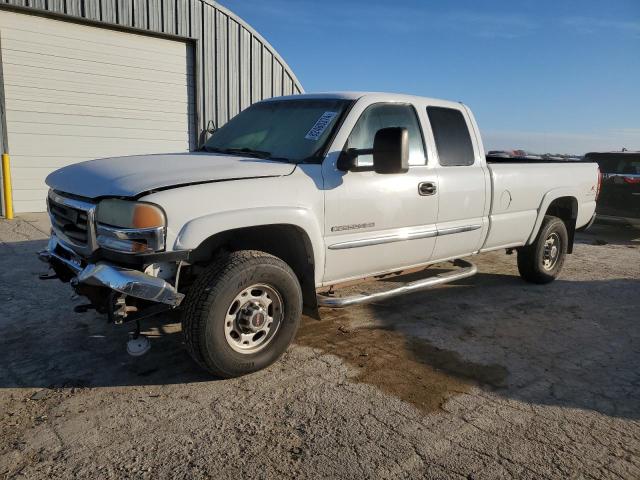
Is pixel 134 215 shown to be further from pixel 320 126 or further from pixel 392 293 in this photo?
pixel 392 293

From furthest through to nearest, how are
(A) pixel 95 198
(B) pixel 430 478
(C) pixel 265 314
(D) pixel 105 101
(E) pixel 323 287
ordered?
(D) pixel 105 101 → (E) pixel 323 287 → (C) pixel 265 314 → (A) pixel 95 198 → (B) pixel 430 478

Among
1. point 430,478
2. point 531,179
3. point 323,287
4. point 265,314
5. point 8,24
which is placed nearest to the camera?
point 430,478

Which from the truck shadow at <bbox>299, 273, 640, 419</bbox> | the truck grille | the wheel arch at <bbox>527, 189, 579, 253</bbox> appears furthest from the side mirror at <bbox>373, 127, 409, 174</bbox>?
the wheel arch at <bbox>527, 189, 579, 253</bbox>

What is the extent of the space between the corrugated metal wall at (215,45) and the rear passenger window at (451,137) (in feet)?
23.3

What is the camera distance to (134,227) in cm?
292

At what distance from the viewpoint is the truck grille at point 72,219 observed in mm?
3172

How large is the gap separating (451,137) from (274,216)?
7.49 ft

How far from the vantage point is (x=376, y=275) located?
4.27 m

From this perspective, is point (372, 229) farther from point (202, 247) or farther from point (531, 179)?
point (531, 179)

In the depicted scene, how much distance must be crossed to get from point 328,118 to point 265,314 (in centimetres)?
161

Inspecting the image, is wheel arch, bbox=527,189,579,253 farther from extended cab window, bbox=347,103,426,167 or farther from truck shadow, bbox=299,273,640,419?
extended cab window, bbox=347,103,426,167

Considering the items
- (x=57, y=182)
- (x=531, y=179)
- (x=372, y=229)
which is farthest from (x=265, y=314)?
(x=531, y=179)

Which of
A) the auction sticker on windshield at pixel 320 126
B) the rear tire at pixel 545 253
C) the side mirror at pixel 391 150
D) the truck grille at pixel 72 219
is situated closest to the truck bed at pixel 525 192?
the rear tire at pixel 545 253

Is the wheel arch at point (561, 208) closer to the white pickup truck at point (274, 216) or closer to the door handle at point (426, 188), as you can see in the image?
the white pickup truck at point (274, 216)
